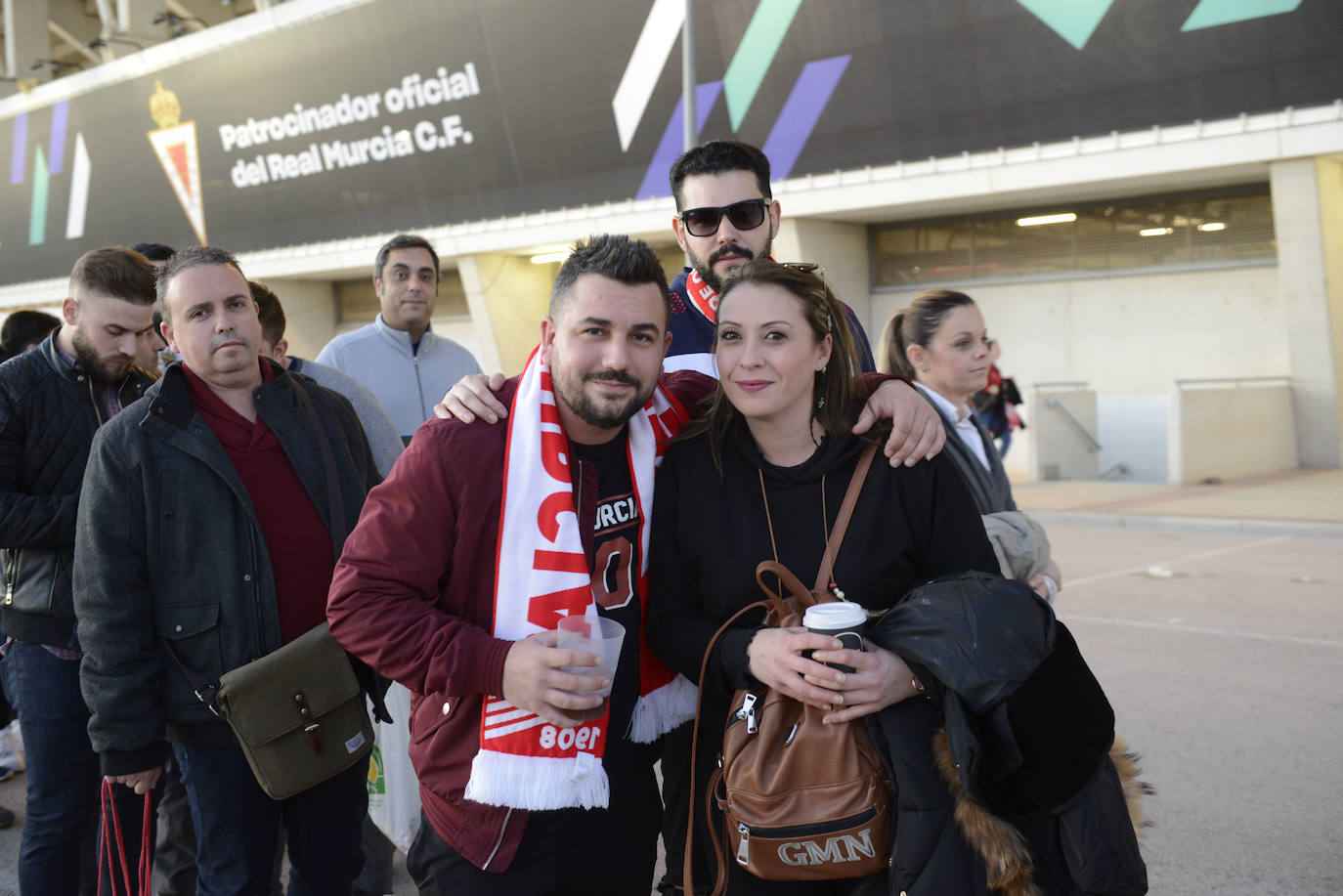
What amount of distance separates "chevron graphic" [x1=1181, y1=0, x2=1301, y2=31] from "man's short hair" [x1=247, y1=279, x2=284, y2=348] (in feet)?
45.1

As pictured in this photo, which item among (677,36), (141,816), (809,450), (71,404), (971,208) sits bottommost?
(141,816)

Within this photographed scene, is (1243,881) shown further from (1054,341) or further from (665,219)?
(665,219)

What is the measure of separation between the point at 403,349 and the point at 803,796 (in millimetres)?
3807

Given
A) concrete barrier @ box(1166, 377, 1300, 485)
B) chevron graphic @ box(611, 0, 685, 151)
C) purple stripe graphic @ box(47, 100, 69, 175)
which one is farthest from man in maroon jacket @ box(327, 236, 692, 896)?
purple stripe graphic @ box(47, 100, 69, 175)

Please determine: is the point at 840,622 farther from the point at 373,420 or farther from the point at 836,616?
the point at 373,420

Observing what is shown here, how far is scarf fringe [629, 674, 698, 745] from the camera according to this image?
8.21 ft

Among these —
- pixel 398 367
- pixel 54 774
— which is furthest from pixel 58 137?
pixel 54 774

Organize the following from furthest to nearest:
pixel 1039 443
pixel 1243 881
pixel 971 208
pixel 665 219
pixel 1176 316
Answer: pixel 665 219 < pixel 971 208 < pixel 1176 316 < pixel 1039 443 < pixel 1243 881

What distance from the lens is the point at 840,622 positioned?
2.11 m

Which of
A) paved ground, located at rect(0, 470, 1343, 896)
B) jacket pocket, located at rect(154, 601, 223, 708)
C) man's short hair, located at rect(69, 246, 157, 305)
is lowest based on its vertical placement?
paved ground, located at rect(0, 470, 1343, 896)

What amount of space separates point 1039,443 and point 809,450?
14532 millimetres

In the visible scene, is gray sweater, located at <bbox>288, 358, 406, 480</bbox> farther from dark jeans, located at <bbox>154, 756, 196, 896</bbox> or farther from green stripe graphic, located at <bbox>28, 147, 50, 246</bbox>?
green stripe graphic, located at <bbox>28, 147, 50, 246</bbox>

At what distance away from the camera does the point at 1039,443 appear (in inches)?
634

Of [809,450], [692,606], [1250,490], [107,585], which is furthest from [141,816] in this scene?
[1250,490]
